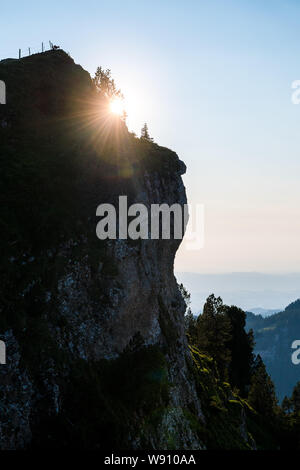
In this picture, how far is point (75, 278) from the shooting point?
2767cm

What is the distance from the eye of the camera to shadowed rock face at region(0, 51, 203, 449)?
22.3m

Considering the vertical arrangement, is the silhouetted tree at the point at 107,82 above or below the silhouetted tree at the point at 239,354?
above

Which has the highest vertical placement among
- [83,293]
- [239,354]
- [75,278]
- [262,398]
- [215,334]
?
[75,278]

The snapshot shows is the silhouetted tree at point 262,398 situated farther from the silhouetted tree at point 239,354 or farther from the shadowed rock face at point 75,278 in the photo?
the shadowed rock face at point 75,278

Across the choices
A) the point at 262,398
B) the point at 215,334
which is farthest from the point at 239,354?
the point at 215,334

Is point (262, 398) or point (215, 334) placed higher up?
point (215, 334)

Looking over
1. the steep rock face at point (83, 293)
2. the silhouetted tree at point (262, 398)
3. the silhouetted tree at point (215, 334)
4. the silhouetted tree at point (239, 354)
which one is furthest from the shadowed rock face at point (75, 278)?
the silhouetted tree at point (239, 354)

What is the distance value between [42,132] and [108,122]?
795 centimetres

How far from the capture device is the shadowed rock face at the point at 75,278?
73.2ft

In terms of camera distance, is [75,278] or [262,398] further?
[262,398]

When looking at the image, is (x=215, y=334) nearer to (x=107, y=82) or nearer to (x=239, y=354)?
(x=239, y=354)

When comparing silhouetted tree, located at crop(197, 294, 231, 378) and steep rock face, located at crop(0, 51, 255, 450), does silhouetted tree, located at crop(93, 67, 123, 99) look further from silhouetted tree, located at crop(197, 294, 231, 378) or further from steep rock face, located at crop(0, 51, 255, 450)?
silhouetted tree, located at crop(197, 294, 231, 378)

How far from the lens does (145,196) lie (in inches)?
1524

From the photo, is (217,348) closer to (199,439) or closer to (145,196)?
(199,439)
